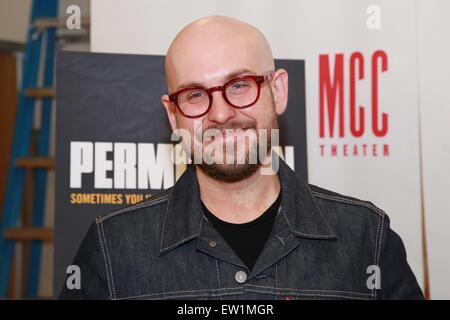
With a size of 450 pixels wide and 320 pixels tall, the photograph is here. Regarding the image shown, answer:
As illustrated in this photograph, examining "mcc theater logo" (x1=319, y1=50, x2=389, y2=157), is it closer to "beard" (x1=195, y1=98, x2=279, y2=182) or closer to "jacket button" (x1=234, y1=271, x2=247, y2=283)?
"beard" (x1=195, y1=98, x2=279, y2=182)

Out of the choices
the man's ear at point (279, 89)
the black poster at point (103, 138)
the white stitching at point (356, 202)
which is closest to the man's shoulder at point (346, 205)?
the white stitching at point (356, 202)

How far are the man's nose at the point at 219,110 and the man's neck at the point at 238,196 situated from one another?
0.16 m

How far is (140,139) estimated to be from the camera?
2127mm

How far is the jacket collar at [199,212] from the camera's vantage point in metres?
1.69

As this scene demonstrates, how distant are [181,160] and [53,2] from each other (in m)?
1.20

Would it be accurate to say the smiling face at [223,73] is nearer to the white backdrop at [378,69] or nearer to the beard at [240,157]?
the beard at [240,157]

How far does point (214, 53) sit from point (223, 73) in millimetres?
57

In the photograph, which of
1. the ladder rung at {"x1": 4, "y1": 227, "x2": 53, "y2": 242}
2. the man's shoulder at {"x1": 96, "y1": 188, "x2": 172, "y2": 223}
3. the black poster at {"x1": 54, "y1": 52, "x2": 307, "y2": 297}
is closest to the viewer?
the man's shoulder at {"x1": 96, "y1": 188, "x2": 172, "y2": 223}

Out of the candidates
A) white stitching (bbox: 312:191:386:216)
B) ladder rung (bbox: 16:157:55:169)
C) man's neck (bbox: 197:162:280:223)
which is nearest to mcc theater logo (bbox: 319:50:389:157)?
white stitching (bbox: 312:191:386:216)

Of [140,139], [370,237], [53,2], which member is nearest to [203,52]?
[140,139]

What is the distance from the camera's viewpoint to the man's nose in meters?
1.68

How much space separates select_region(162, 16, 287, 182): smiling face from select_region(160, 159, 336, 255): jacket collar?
84 millimetres

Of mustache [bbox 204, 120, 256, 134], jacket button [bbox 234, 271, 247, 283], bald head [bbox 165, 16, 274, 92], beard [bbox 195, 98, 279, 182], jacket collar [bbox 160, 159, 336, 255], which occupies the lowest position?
jacket button [bbox 234, 271, 247, 283]
